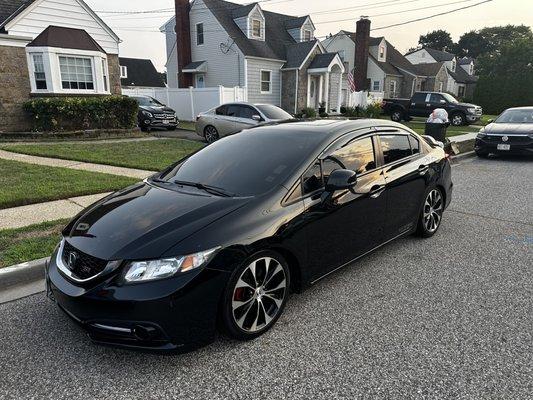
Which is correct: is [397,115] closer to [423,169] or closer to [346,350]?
[423,169]

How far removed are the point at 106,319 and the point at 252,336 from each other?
40.9 inches

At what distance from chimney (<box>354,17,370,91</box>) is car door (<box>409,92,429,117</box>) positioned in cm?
1071

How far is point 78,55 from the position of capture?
16203mm

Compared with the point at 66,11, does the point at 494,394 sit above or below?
below

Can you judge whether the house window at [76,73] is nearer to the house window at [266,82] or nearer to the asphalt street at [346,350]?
the house window at [266,82]

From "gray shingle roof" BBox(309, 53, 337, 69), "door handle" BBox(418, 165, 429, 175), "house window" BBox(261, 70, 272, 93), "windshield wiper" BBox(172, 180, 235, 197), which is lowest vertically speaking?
"door handle" BBox(418, 165, 429, 175)

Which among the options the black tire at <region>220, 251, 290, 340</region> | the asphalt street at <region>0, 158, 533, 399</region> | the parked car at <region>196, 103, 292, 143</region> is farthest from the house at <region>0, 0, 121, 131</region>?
the black tire at <region>220, 251, 290, 340</region>

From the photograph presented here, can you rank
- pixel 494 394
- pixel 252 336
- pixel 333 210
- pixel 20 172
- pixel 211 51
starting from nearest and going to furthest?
pixel 494 394
pixel 252 336
pixel 333 210
pixel 20 172
pixel 211 51

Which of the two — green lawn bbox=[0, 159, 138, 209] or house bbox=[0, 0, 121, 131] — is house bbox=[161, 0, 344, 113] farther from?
green lawn bbox=[0, 159, 138, 209]

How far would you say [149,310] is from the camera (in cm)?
258

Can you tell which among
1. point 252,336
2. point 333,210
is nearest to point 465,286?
point 333,210

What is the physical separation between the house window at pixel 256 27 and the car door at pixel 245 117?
14930mm

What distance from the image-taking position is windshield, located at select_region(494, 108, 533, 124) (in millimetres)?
12439

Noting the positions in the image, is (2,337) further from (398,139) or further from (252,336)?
(398,139)
